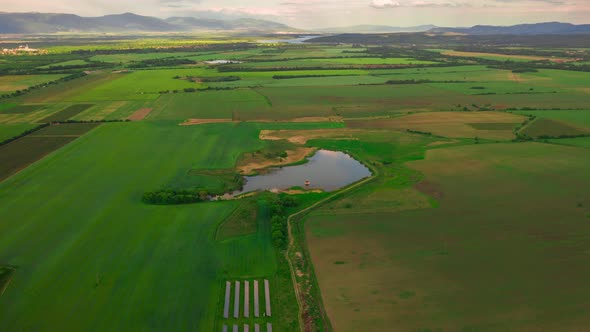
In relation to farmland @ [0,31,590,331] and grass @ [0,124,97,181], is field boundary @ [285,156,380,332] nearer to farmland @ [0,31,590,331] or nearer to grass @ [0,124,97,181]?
farmland @ [0,31,590,331]

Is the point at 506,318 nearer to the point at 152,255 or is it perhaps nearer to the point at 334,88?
the point at 152,255

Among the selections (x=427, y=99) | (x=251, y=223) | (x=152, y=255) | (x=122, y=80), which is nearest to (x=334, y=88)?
(x=427, y=99)

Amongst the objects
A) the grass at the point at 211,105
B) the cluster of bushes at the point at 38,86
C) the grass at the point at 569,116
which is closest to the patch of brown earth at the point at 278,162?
the grass at the point at 211,105

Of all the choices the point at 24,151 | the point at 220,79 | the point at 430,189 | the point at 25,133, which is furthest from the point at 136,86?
the point at 430,189

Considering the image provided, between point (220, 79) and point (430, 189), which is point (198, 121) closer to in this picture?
point (430, 189)

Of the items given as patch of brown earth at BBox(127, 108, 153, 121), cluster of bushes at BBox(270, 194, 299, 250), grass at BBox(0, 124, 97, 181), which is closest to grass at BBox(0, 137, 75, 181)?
grass at BBox(0, 124, 97, 181)

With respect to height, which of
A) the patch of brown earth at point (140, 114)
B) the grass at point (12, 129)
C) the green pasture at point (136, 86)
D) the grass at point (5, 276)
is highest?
the green pasture at point (136, 86)

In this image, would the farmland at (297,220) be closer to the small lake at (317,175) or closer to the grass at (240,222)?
the grass at (240,222)
